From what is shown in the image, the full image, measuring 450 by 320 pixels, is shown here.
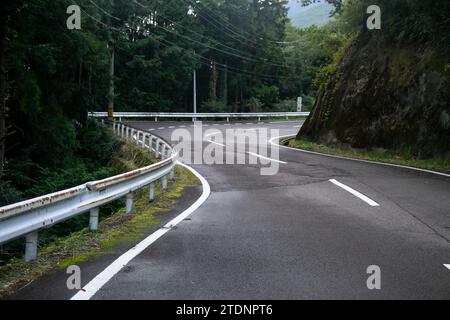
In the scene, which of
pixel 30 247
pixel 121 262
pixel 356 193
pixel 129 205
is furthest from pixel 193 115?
pixel 121 262

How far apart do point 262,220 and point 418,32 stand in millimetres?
16257

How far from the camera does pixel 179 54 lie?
172 ft

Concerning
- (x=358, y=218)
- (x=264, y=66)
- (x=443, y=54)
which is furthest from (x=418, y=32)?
(x=264, y=66)

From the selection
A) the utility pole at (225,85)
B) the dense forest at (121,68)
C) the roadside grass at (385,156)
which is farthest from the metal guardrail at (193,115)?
the roadside grass at (385,156)

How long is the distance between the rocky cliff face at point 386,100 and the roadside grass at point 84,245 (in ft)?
37.9

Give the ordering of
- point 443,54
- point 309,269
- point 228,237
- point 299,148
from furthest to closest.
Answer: point 299,148, point 443,54, point 228,237, point 309,269

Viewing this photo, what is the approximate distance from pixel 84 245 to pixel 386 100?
1755 centimetres

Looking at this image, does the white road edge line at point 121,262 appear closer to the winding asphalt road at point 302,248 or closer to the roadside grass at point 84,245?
the winding asphalt road at point 302,248

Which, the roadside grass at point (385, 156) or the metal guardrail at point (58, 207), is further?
the roadside grass at point (385, 156)

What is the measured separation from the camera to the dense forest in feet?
57.6

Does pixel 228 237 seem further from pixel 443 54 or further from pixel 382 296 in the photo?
pixel 443 54

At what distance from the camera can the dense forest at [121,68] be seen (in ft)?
57.6

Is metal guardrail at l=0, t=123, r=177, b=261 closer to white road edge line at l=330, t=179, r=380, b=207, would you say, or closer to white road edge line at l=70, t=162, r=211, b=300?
white road edge line at l=70, t=162, r=211, b=300
